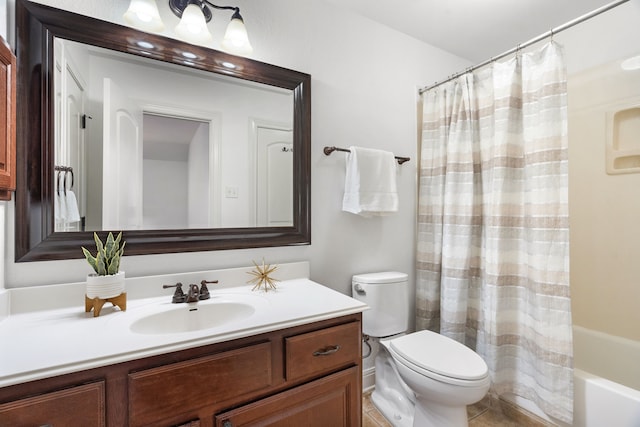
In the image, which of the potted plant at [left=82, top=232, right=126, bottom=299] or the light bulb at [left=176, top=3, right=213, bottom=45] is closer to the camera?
the potted plant at [left=82, top=232, right=126, bottom=299]

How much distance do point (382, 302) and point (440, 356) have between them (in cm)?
40

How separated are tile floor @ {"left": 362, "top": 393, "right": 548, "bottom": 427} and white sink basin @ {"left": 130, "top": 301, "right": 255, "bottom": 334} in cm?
106

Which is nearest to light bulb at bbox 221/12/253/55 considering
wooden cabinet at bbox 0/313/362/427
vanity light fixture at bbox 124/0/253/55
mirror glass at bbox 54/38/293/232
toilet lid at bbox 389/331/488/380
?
vanity light fixture at bbox 124/0/253/55

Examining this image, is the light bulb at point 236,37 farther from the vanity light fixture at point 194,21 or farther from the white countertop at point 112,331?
the white countertop at point 112,331

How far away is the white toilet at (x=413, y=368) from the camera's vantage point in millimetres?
1237

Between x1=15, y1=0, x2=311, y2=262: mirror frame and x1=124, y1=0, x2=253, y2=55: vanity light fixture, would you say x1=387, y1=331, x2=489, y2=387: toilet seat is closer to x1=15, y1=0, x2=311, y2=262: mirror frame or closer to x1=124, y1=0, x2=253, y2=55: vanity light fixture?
x1=15, y1=0, x2=311, y2=262: mirror frame

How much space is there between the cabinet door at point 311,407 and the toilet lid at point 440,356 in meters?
0.39

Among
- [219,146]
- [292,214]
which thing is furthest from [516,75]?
[219,146]

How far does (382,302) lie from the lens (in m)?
1.68

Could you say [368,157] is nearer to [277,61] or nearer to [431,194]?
[431,194]

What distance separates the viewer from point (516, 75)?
1.53 m

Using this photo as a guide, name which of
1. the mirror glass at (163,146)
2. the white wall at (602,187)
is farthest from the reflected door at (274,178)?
the white wall at (602,187)

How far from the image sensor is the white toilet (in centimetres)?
124

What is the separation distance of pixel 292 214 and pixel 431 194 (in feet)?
3.30
